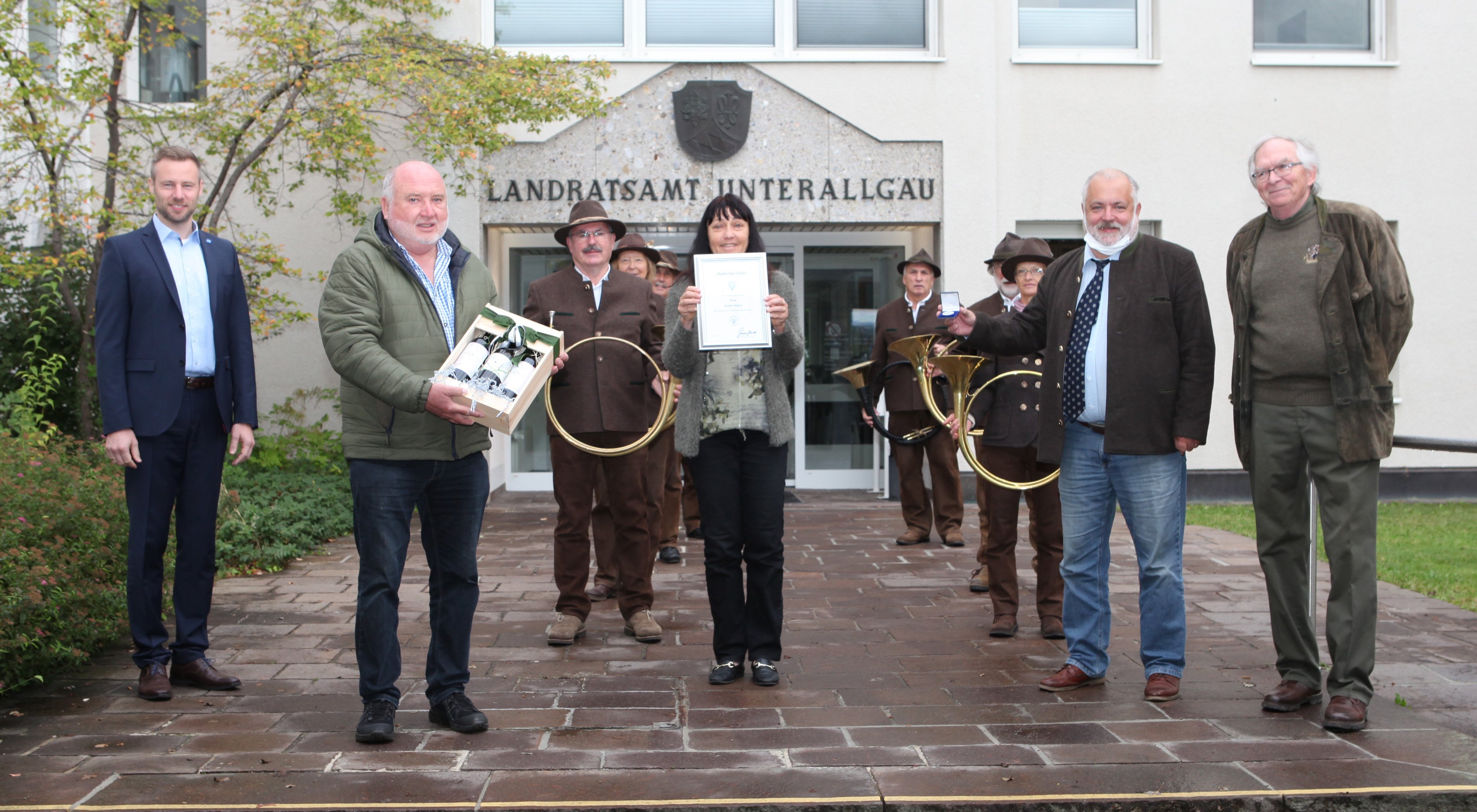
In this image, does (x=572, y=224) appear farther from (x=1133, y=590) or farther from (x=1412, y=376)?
(x=1412, y=376)

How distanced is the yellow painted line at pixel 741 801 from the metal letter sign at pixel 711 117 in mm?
9220

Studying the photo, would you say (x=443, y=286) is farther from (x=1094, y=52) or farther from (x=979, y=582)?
(x=1094, y=52)

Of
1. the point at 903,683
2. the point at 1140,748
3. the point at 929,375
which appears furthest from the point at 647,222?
the point at 1140,748

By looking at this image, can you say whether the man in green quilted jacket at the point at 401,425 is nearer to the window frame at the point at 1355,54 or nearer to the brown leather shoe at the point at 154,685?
the brown leather shoe at the point at 154,685

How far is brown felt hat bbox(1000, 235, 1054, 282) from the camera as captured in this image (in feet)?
21.9

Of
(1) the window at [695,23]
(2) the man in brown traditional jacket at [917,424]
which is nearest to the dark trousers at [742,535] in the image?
(2) the man in brown traditional jacket at [917,424]

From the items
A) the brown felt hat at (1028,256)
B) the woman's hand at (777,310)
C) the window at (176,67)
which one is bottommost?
the woman's hand at (777,310)

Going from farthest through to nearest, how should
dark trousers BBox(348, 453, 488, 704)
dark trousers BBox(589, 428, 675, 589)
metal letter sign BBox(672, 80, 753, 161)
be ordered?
metal letter sign BBox(672, 80, 753, 161) < dark trousers BBox(589, 428, 675, 589) < dark trousers BBox(348, 453, 488, 704)

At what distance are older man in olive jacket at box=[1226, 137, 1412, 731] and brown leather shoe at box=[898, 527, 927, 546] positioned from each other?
440 cm

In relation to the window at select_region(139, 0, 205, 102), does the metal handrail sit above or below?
below

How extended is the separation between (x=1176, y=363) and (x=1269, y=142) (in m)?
0.96

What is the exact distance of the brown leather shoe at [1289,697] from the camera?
4.60m

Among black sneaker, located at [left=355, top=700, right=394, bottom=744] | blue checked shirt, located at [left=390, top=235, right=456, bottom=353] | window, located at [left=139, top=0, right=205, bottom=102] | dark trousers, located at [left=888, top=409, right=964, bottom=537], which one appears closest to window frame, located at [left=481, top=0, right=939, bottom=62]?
window, located at [left=139, top=0, right=205, bottom=102]

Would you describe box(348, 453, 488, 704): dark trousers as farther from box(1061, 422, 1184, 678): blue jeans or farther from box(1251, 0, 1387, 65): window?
box(1251, 0, 1387, 65): window
